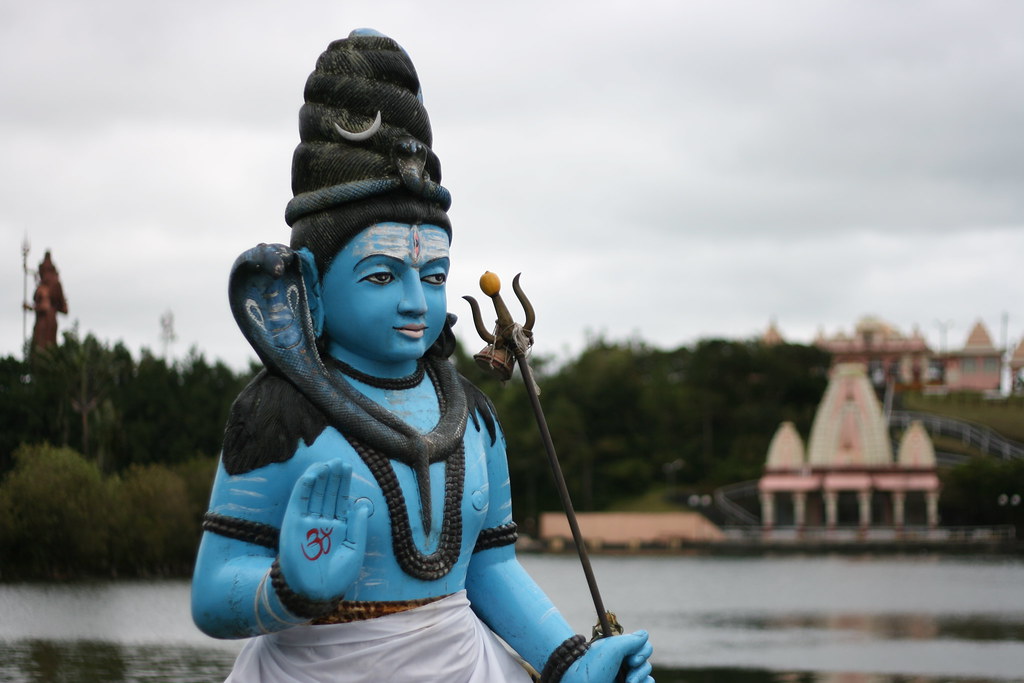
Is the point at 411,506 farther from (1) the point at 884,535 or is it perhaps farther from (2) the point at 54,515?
(1) the point at 884,535

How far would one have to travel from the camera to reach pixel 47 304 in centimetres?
1474

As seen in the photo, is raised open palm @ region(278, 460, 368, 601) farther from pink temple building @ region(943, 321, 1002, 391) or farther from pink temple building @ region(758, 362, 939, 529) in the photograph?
pink temple building @ region(943, 321, 1002, 391)

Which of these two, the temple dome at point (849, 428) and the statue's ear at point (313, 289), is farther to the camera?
the temple dome at point (849, 428)

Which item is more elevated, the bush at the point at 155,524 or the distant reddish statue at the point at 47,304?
the distant reddish statue at the point at 47,304

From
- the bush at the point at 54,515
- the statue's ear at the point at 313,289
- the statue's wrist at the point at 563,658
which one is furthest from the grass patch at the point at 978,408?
the statue's ear at the point at 313,289

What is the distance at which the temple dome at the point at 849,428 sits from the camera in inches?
2080

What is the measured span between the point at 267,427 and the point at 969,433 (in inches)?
2452

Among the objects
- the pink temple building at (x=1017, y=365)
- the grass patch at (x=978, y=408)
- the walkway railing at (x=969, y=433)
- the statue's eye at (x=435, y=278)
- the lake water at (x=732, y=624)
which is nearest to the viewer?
the statue's eye at (x=435, y=278)

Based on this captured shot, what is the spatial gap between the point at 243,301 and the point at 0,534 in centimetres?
893

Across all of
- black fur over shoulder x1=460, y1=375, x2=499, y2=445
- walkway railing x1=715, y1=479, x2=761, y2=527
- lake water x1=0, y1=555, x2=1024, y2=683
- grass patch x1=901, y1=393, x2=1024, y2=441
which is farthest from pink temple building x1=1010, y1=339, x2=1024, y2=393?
black fur over shoulder x1=460, y1=375, x2=499, y2=445

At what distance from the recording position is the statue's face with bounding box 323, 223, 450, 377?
4.30 meters

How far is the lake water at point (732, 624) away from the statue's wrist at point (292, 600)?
28.9ft

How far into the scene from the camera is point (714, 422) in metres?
64.0

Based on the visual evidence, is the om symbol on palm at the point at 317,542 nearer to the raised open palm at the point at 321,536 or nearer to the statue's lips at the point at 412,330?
the raised open palm at the point at 321,536
